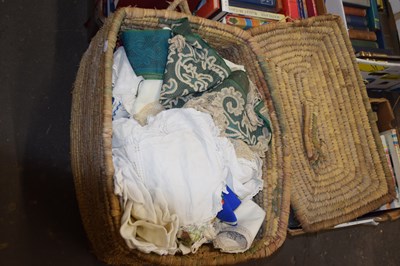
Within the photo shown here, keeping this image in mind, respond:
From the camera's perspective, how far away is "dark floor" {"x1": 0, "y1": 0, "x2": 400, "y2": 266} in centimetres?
101

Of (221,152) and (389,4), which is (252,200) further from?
(389,4)

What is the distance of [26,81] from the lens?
3.62 ft

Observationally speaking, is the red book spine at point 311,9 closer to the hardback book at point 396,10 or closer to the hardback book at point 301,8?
the hardback book at point 301,8

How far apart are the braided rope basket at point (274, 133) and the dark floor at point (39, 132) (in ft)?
0.49

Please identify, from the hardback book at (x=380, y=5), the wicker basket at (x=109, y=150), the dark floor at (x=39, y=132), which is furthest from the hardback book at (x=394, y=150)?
the dark floor at (x=39, y=132)

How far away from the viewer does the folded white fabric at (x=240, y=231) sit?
92 cm

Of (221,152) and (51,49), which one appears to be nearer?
(221,152)

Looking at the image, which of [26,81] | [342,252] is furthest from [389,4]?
[26,81]

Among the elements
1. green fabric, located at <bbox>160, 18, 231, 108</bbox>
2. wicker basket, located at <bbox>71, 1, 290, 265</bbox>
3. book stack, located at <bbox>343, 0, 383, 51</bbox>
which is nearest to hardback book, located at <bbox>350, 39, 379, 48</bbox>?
book stack, located at <bbox>343, 0, 383, 51</bbox>

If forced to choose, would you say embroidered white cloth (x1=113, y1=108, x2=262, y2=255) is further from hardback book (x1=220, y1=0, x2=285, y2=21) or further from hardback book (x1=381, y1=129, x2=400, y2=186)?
hardback book (x1=381, y1=129, x2=400, y2=186)

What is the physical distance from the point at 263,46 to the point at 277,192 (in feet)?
1.43

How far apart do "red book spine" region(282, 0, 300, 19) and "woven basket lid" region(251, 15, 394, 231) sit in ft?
0.21

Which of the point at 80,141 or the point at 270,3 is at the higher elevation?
the point at 270,3

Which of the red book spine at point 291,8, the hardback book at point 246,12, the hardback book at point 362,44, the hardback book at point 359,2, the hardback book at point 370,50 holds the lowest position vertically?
the hardback book at point 370,50
